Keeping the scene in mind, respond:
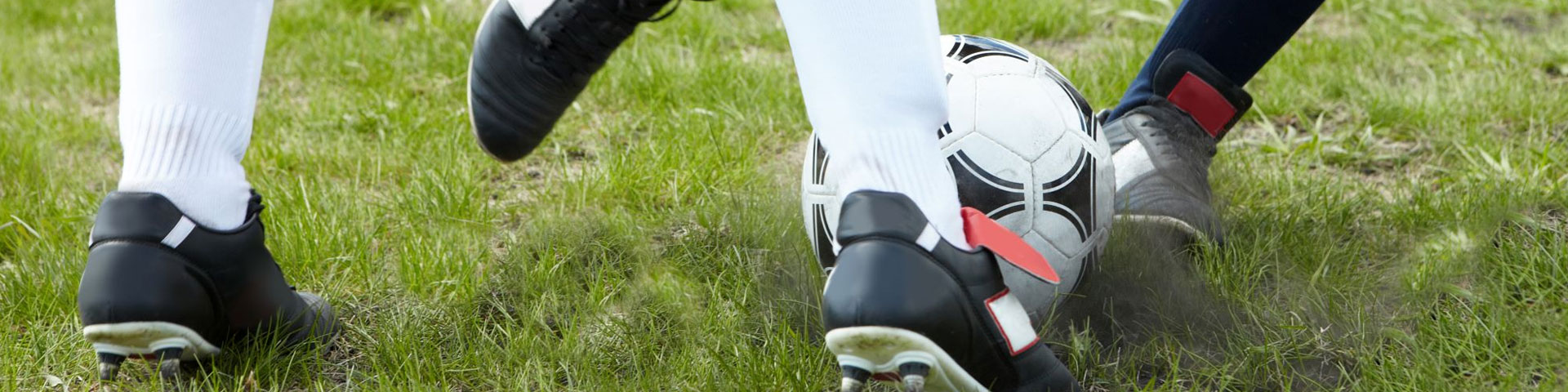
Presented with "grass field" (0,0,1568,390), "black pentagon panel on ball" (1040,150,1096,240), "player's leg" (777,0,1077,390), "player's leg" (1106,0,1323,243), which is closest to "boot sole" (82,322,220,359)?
"grass field" (0,0,1568,390)

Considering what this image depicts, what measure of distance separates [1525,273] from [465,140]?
2186 mm

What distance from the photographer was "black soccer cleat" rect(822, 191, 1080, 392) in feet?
4.40

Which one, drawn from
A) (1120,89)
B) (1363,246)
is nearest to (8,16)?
(1120,89)

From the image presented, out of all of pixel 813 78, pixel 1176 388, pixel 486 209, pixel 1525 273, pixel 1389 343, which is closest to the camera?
pixel 813 78

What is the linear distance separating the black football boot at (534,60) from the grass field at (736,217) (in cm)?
23

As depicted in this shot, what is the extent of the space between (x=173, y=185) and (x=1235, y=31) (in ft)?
5.60

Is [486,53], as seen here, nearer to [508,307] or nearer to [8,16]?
[508,307]

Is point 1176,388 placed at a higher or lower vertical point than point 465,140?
higher

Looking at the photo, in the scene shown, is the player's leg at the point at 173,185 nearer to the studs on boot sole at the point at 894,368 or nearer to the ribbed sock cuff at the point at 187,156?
the ribbed sock cuff at the point at 187,156

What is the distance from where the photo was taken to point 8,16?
15.6ft

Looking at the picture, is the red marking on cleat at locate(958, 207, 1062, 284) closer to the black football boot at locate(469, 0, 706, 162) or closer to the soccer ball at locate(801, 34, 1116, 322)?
the soccer ball at locate(801, 34, 1116, 322)

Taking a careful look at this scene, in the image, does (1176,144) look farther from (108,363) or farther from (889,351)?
(108,363)

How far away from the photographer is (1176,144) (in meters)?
2.20

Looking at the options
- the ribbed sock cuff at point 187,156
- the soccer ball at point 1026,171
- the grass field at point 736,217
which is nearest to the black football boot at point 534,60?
the grass field at point 736,217
